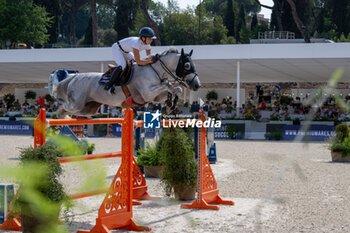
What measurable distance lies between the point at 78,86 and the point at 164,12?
64164 millimetres

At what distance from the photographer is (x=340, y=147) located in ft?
41.6

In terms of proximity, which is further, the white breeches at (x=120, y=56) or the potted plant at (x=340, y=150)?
the potted plant at (x=340, y=150)

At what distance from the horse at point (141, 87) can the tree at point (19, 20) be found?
41.6 meters

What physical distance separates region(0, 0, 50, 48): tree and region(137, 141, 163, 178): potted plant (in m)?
39.1

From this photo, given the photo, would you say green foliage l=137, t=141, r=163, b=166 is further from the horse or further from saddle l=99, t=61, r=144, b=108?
saddle l=99, t=61, r=144, b=108

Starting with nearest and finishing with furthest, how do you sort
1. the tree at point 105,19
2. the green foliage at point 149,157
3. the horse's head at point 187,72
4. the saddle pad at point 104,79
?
the horse's head at point 187,72 < the saddle pad at point 104,79 < the green foliage at point 149,157 < the tree at point 105,19

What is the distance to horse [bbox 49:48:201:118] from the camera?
5.30m

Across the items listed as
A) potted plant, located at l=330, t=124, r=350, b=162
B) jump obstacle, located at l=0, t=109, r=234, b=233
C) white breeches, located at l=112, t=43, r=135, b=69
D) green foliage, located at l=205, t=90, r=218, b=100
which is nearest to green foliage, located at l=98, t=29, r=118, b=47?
green foliage, located at l=205, t=90, r=218, b=100

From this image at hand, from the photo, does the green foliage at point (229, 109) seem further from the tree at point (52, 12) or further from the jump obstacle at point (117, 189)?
the tree at point (52, 12)

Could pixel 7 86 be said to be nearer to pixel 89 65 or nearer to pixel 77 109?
Result: pixel 89 65

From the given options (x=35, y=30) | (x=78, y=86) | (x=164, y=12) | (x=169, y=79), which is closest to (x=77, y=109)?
(x=78, y=86)

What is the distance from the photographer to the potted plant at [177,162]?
6.54 meters

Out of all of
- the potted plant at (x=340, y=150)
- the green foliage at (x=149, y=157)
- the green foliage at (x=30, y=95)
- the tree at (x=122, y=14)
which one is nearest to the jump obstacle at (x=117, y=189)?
the green foliage at (x=149, y=157)

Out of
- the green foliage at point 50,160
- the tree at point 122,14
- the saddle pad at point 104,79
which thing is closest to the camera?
the green foliage at point 50,160
